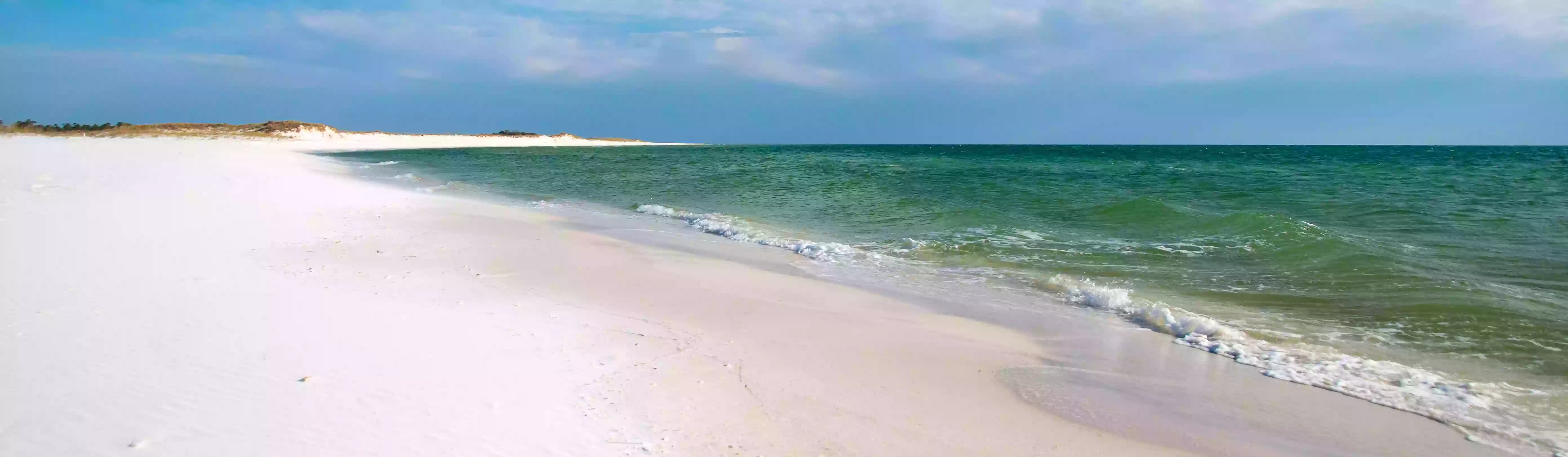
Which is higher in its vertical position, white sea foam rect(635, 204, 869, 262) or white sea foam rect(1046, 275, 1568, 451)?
white sea foam rect(635, 204, 869, 262)

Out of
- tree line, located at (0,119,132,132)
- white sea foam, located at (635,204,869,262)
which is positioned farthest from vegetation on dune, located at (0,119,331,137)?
white sea foam, located at (635,204,869,262)

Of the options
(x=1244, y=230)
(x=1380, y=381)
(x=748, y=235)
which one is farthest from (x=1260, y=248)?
(x=748, y=235)

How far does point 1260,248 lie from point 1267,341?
4.14 metres

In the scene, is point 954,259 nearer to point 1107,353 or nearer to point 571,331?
point 1107,353

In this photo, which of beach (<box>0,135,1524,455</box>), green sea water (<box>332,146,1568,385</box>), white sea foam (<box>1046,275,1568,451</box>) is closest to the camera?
beach (<box>0,135,1524,455</box>)

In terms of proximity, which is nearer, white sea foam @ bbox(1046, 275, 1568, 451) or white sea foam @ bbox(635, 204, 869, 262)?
white sea foam @ bbox(1046, 275, 1568, 451)

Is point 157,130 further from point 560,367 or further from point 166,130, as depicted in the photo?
point 560,367

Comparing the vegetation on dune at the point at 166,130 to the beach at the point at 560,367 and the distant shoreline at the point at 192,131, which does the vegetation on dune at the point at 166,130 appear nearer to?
the distant shoreline at the point at 192,131

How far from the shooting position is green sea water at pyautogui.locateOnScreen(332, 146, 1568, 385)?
529 centimetres

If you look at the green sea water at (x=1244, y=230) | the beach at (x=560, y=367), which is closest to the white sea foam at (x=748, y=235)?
the green sea water at (x=1244, y=230)

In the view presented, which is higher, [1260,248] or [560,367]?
[1260,248]

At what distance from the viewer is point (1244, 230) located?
9367 mm

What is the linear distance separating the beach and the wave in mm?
164

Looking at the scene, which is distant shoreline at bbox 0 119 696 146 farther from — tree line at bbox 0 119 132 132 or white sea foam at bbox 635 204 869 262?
white sea foam at bbox 635 204 869 262
